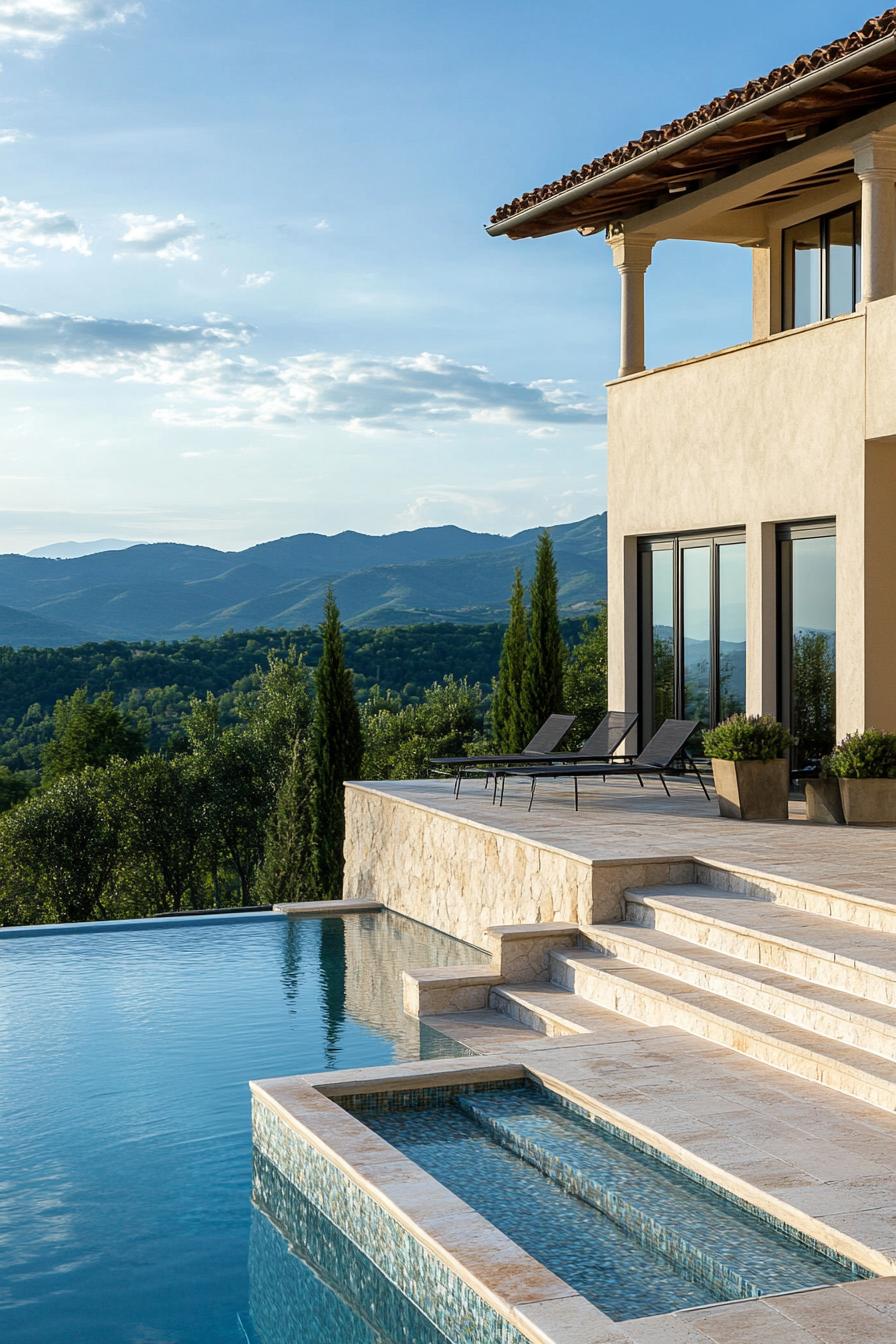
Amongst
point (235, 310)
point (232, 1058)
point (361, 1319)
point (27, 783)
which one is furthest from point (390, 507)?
point (361, 1319)

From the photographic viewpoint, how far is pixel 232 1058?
8.53 meters

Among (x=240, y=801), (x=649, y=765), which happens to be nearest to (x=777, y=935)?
(x=649, y=765)

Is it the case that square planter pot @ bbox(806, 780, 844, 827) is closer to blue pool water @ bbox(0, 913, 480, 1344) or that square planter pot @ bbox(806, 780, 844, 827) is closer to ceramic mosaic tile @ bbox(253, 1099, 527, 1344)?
blue pool water @ bbox(0, 913, 480, 1344)

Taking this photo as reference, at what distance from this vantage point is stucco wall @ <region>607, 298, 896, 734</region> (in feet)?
39.8

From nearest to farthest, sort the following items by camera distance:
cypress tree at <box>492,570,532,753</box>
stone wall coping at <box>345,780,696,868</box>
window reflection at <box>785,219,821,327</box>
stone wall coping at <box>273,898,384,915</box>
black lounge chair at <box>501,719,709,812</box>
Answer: stone wall coping at <box>345,780,696,868</box> → black lounge chair at <box>501,719,709,812</box> → stone wall coping at <box>273,898,384,915</box> → window reflection at <box>785,219,821,327</box> → cypress tree at <box>492,570,532,753</box>

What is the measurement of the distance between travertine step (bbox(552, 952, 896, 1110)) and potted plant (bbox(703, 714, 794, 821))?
10.8ft

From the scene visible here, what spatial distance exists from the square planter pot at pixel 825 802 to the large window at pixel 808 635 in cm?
140

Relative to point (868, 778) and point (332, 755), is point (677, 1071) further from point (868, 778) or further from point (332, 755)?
point (332, 755)

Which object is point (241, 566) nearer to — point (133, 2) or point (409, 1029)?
point (133, 2)

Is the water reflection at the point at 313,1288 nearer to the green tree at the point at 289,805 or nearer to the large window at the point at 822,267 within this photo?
the large window at the point at 822,267

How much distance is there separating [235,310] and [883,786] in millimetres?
35645

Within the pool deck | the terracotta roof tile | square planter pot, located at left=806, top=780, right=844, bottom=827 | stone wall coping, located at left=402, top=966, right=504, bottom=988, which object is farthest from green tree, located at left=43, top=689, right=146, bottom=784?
stone wall coping, located at left=402, top=966, right=504, bottom=988

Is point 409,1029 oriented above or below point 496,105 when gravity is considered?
below

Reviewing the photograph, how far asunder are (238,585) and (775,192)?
3971 inches
